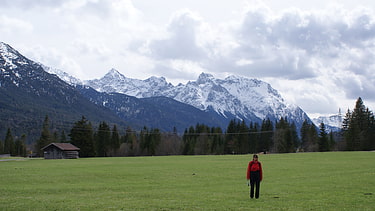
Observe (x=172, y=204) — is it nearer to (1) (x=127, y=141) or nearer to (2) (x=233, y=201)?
(2) (x=233, y=201)

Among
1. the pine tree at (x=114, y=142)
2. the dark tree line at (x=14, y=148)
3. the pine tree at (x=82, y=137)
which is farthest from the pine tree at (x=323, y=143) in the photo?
the dark tree line at (x=14, y=148)

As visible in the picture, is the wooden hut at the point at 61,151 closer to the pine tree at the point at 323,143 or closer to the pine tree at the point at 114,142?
the pine tree at the point at 114,142

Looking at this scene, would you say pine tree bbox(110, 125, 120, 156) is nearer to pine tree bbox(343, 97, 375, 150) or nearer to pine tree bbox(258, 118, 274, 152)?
pine tree bbox(258, 118, 274, 152)

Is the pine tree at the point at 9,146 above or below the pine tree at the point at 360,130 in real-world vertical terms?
below

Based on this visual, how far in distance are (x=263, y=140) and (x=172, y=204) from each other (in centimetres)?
14123

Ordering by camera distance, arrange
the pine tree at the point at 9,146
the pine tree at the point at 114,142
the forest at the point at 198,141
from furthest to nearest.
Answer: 1. the pine tree at the point at 9,146
2. the pine tree at the point at 114,142
3. the forest at the point at 198,141

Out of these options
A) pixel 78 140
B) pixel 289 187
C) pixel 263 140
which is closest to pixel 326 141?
pixel 263 140

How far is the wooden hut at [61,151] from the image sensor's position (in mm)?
118188

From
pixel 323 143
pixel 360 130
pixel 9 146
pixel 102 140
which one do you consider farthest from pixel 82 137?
pixel 360 130

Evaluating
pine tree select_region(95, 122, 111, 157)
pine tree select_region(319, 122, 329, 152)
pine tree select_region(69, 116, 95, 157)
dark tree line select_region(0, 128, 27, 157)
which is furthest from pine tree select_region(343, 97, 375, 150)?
dark tree line select_region(0, 128, 27, 157)

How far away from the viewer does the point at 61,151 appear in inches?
4660

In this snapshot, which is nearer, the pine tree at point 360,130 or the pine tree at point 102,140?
the pine tree at point 360,130

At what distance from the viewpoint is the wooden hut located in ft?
388

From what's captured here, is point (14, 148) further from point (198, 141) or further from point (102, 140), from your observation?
point (198, 141)
